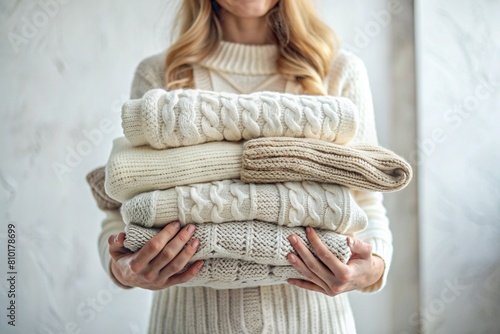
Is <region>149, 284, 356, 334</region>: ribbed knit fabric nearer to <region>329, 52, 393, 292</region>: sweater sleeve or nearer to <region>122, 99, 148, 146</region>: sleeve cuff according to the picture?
<region>329, 52, 393, 292</region>: sweater sleeve

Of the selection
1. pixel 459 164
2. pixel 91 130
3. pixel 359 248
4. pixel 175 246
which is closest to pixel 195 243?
pixel 175 246

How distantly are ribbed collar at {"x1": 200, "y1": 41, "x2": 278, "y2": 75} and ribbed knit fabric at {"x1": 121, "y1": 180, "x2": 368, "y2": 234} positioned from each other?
31 cm

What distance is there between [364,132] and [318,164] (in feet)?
0.81

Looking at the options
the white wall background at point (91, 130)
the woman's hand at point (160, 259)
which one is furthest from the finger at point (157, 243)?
the white wall background at point (91, 130)

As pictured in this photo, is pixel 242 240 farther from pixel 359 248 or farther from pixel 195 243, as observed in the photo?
pixel 359 248

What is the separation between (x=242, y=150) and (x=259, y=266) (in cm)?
15

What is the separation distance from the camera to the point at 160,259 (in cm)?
64

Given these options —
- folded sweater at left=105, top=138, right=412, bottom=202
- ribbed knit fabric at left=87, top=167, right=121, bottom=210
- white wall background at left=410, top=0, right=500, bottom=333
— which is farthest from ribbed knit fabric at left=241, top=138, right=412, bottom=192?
white wall background at left=410, top=0, right=500, bottom=333

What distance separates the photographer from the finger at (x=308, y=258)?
62cm

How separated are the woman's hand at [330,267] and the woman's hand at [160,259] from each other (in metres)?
0.13

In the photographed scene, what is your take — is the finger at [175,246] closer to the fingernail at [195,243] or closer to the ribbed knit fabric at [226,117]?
the fingernail at [195,243]

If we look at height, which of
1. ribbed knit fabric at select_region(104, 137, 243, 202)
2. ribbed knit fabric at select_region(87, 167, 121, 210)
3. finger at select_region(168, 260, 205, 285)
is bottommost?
finger at select_region(168, 260, 205, 285)

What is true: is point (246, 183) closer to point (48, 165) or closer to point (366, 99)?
point (366, 99)

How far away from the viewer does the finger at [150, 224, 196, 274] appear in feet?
2.01
